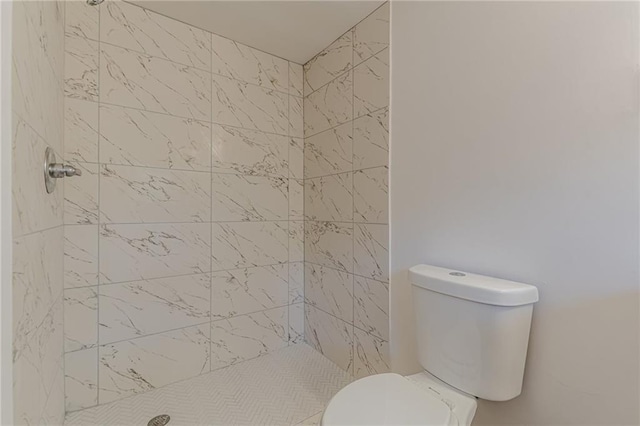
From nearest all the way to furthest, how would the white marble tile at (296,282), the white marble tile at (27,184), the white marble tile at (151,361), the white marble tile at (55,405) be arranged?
the white marble tile at (27,184)
the white marble tile at (55,405)
the white marble tile at (151,361)
the white marble tile at (296,282)

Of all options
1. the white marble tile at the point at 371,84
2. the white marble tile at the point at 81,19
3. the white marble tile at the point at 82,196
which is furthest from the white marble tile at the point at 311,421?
the white marble tile at the point at 81,19

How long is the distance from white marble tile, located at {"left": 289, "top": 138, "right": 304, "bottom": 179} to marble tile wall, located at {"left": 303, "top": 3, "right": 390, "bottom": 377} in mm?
38

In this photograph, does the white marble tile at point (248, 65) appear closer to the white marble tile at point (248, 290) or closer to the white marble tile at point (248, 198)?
the white marble tile at point (248, 198)

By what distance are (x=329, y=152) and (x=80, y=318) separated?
61.3 inches

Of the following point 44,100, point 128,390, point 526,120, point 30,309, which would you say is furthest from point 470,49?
point 128,390

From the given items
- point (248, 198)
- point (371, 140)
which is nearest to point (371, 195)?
point (371, 140)

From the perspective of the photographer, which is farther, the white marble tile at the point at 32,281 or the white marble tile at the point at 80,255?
the white marble tile at the point at 80,255

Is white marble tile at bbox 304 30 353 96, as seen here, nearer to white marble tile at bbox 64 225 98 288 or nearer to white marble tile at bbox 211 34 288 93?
white marble tile at bbox 211 34 288 93

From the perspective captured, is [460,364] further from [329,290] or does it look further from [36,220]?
[36,220]

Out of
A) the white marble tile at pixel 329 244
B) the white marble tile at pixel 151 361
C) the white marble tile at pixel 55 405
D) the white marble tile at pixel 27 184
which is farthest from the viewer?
the white marble tile at pixel 329 244

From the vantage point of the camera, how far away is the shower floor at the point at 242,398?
138cm

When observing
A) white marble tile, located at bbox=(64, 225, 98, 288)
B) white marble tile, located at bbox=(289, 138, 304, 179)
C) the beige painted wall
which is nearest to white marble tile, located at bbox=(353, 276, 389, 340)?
the beige painted wall

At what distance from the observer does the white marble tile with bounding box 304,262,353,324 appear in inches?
68.4

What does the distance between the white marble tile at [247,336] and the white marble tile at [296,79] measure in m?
1.52
